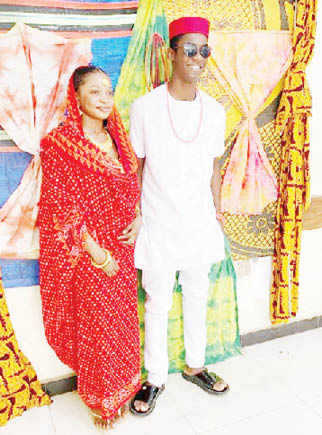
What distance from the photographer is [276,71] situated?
223cm

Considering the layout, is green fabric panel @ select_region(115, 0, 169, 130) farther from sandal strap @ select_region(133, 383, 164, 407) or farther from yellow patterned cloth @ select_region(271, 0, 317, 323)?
sandal strap @ select_region(133, 383, 164, 407)

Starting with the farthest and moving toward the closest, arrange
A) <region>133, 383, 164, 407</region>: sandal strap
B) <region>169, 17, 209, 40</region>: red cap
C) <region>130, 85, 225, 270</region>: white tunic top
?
<region>133, 383, 164, 407</region>: sandal strap → <region>130, 85, 225, 270</region>: white tunic top → <region>169, 17, 209, 40</region>: red cap

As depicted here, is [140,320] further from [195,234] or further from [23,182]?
[23,182]

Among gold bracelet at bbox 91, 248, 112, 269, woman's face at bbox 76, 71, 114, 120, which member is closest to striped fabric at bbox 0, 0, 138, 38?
woman's face at bbox 76, 71, 114, 120

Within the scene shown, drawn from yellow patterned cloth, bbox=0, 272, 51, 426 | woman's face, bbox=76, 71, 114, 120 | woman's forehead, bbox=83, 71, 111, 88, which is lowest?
yellow patterned cloth, bbox=0, 272, 51, 426

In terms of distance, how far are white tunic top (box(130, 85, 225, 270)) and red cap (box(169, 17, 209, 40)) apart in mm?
231

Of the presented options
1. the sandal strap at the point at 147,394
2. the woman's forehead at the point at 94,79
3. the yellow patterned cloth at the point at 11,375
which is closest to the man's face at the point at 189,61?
the woman's forehead at the point at 94,79

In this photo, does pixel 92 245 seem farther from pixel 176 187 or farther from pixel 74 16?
pixel 74 16

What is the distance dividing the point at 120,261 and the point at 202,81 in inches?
36.0

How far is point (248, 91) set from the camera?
220 cm

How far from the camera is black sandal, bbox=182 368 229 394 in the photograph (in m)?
2.23

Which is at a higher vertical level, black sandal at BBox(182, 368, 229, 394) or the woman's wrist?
the woman's wrist

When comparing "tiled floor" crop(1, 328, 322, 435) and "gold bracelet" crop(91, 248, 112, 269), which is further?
"tiled floor" crop(1, 328, 322, 435)

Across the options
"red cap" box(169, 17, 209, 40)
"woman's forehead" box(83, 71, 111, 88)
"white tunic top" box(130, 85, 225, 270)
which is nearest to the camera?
"woman's forehead" box(83, 71, 111, 88)
